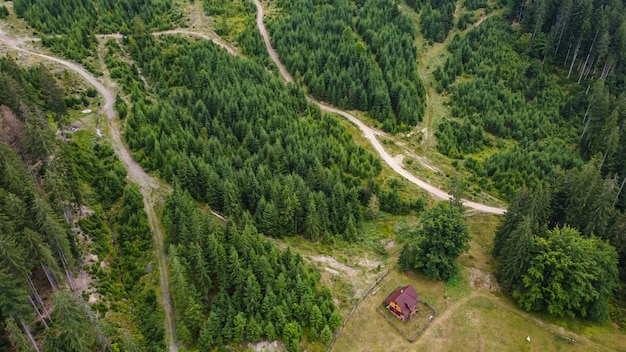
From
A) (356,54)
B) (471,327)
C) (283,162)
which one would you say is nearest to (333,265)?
(471,327)

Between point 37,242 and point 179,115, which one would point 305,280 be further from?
point 179,115

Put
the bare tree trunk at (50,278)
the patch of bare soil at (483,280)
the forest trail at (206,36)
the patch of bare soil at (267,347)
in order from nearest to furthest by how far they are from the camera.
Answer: the bare tree trunk at (50,278)
the patch of bare soil at (267,347)
the patch of bare soil at (483,280)
the forest trail at (206,36)

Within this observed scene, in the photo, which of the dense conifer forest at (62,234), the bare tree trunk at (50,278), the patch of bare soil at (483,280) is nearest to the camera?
the dense conifer forest at (62,234)

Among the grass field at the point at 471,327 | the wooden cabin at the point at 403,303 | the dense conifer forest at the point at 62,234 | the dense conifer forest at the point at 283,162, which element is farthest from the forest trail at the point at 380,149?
the dense conifer forest at the point at 62,234

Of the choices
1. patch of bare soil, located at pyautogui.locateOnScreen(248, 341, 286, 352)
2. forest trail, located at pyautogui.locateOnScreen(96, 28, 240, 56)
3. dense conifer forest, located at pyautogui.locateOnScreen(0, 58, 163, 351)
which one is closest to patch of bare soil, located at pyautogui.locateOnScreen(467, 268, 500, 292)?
patch of bare soil, located at pyautogui.locateOnScreen(248, 341, 286, 352)

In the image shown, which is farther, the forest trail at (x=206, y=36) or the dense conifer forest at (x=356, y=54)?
the forest trail at (x=206, y=36)

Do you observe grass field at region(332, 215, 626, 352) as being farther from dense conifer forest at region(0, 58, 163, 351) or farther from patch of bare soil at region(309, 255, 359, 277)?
dense conifer forest at region(0, 58, 163, 351)

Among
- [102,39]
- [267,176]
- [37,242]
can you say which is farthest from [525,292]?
[102,39]

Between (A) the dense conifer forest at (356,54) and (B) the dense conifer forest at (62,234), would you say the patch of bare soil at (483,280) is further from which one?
(B) the dense conifer forest at (62,234)
